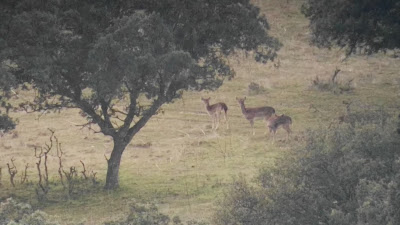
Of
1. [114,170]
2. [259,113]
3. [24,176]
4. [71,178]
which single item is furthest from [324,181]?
[259,113]

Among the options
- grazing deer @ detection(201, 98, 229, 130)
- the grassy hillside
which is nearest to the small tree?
the grassy hillside

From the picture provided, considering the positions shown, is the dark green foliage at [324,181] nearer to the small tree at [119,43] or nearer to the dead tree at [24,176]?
the small tree at [119,43]

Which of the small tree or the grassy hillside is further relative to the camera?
the grassy hillside

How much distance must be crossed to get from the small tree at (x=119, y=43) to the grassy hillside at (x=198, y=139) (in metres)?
2.06

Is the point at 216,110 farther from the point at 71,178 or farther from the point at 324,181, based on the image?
the point at 324,181

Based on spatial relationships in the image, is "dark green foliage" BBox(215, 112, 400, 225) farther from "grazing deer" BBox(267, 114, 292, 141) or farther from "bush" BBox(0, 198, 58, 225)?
"grazing deer" BBox(267, 114, 292, 141)

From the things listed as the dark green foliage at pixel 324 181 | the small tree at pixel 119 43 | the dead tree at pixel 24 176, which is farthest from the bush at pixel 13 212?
the dead tree at pixel 24 176

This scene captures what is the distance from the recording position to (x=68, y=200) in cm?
2314

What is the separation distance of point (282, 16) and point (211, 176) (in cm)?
2579

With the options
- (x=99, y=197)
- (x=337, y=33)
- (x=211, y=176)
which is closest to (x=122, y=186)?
(x=99, y=197)

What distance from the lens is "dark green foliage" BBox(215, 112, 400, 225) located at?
15.9 meters

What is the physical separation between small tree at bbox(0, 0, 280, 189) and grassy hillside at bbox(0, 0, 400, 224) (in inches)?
81.0

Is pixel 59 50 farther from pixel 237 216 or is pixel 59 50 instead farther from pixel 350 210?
pixel 350 210

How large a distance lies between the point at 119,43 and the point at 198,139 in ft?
29.3
